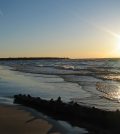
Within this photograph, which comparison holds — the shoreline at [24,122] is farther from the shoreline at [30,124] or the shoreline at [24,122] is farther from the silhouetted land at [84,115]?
the silhouetted land at [84,115]

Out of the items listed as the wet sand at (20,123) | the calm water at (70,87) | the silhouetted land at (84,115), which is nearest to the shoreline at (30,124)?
the wet sand at (20,123)

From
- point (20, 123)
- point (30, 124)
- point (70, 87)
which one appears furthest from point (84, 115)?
point (70, 87)

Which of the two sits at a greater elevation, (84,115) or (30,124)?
(84,115)

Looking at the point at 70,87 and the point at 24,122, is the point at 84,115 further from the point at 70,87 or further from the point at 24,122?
the point at 70,87

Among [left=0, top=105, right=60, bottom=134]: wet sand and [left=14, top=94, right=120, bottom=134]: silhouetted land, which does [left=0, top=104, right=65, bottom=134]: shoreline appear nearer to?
[left=0, top=105, right=60, bottom=134]: wet sand

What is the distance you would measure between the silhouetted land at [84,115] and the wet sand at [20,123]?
3.30 feet

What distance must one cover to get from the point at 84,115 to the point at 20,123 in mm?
2602

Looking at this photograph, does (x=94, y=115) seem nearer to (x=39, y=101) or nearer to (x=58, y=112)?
(x=58, y=112)

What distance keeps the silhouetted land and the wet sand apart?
3.30 ft

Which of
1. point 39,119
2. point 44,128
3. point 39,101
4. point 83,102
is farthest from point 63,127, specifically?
point 83,102

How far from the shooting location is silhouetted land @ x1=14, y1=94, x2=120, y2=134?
474 inches

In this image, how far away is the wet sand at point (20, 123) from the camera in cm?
1194

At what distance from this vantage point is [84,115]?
13.6 meters

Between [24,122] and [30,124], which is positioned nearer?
[30,124]
